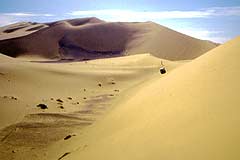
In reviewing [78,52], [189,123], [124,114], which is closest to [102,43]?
[78,52]

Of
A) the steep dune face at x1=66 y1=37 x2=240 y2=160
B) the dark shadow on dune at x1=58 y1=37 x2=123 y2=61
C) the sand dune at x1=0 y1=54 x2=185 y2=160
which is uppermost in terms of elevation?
the steep dune face at x1=66 y1=37 x2=240 y2=160

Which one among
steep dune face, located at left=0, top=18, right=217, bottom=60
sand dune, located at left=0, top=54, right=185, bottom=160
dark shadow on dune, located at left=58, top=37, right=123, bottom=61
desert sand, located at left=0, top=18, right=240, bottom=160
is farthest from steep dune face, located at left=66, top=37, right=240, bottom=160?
dark shadow on dune, located at left=58, top=37, right=123, bottom=61

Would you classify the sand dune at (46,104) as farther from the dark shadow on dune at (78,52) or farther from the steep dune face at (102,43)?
the steep dune face at (102,43)

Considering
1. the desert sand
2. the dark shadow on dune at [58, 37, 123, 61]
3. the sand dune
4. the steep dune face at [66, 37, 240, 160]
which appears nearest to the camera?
the steep dune face at [66, 37, 240, 160]

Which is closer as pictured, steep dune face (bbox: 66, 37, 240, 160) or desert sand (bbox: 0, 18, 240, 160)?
steep dune face (bbox: 66, 37, 240, 160)

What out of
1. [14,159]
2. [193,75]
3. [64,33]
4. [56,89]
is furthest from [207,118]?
[64,33]

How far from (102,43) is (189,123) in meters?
Answer: 41.9

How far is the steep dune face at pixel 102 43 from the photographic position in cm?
4091

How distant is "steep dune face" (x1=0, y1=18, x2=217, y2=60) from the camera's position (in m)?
40.9

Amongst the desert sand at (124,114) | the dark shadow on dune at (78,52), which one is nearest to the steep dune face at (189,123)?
the desert sand at (124,114)

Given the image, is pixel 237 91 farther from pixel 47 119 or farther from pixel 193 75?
pixel 47 119

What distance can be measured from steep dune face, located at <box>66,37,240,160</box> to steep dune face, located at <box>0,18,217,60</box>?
33899mm

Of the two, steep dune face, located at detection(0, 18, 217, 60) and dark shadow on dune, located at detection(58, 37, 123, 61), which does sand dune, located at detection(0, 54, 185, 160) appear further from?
steep dune face, located at detection(0, 18, 217, 60)

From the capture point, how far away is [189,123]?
3.30m
